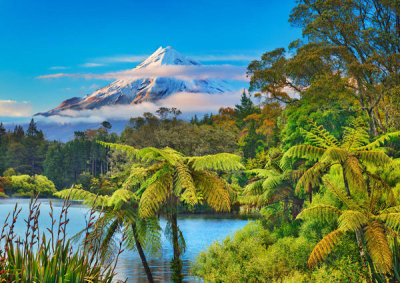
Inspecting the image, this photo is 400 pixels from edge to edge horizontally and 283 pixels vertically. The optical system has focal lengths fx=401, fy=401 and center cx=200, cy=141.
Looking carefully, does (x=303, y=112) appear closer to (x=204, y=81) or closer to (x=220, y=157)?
(x=220, y=157)

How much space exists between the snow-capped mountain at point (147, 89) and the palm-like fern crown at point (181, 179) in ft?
400

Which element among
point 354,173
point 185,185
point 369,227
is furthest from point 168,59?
point 369,227

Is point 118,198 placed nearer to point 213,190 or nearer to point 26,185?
point 213,190

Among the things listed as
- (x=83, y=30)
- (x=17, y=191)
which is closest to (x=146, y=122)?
(x=17, y=191)

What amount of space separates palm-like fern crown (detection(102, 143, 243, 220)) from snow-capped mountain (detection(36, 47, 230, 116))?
122 meters

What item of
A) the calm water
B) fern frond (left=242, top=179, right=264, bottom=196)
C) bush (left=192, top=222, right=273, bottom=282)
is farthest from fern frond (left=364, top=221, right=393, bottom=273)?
fern frond (left=242, top=179, right=264, bottom=196)

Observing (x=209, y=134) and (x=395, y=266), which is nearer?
(x=395, y=266)

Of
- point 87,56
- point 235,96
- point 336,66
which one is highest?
point 87,56

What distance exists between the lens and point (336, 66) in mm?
16453

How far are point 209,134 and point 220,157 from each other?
22269mm

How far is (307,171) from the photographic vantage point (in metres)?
8.10

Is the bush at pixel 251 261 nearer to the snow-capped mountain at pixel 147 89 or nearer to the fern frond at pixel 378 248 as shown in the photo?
the fern frond at pixel 378 248

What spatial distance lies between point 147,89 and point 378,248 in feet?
432

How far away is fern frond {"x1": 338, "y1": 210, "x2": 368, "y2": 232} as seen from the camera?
5812mm
